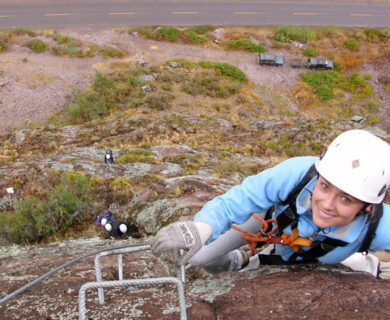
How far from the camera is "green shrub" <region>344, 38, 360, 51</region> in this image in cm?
2320

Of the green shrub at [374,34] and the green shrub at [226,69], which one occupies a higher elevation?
the green shrub at [374,34]

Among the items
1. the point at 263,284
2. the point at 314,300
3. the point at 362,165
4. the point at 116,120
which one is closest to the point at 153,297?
the point at 263,284

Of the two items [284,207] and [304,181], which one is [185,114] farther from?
[304,181]

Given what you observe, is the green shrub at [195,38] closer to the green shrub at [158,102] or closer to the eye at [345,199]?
the green shrub at [158,102]

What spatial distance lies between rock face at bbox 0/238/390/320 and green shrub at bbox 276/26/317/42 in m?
23.3

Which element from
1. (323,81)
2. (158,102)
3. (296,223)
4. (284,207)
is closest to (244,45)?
(323,81)

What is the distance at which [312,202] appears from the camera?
248 cm

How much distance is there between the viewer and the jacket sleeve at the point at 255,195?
260 centimetres

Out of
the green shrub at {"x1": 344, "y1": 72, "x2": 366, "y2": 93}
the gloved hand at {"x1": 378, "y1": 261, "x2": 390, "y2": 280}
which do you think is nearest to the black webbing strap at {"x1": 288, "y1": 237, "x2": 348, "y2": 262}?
the gloved hand at {"x1": 378, "y1": 261, "x2": 390, "y2": 280}

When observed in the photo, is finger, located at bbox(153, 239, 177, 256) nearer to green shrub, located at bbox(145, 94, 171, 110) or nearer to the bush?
the bush

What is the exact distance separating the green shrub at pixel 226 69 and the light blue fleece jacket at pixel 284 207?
18.3m

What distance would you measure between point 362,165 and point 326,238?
0.73 m

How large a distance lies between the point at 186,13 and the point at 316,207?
82.9ft

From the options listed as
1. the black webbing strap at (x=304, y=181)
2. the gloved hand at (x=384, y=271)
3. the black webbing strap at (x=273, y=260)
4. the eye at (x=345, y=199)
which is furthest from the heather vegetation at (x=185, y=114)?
the eye at (x=345, y=199)
